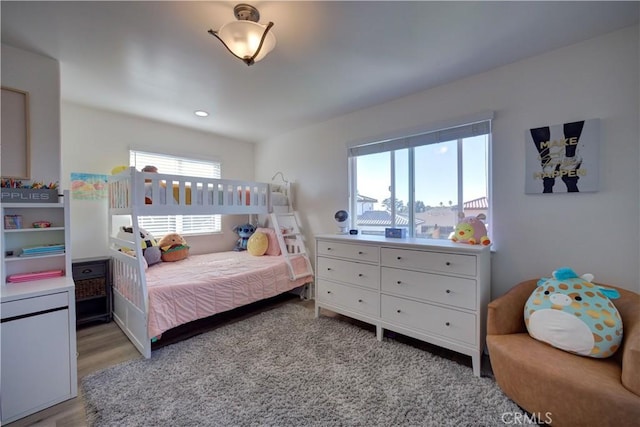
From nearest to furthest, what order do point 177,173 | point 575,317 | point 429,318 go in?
point 575,317, point 429,318, point 177,173

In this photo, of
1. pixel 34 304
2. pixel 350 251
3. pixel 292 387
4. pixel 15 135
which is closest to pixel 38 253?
pixel 34 304

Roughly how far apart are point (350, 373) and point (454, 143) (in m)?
2.24

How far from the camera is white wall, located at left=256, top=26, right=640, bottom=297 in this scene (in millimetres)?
1766

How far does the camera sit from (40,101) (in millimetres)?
2047

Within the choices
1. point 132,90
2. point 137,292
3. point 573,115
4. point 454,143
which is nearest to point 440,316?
point 454,143

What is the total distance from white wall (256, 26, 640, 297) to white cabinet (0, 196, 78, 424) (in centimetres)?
323

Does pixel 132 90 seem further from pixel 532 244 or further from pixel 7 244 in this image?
pixel 532 244

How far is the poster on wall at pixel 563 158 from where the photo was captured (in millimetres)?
1862

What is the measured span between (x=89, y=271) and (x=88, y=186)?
0.98 meters

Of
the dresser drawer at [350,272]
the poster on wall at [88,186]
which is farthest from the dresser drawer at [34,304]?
the dresser drawer at [350,272]

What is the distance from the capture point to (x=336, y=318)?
9.70ft

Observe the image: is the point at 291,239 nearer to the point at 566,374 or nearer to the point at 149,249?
the point at 149,249

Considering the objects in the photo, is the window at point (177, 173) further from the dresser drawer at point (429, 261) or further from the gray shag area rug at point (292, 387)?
the dresser drawer at point (429, 261)

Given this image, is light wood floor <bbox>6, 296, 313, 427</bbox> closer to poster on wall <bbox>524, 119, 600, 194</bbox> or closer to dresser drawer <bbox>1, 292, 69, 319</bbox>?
dresser drawer <bbox>1, 292, 69, 319</bbox>
